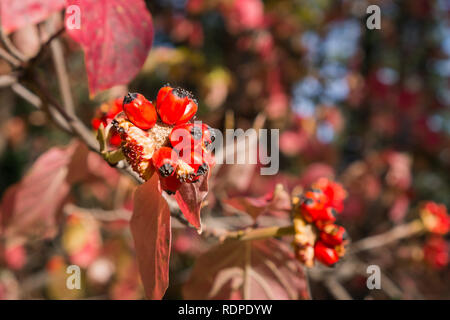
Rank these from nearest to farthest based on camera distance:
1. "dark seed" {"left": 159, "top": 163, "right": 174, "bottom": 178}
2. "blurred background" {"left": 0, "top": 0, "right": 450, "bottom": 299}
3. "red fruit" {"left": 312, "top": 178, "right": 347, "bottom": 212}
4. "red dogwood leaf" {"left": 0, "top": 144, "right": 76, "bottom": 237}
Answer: "dark seed" {"left": 159, "top": 163, "right": 174, "bottom": 178}
"red fruit" {"left": 312, "top": 178, "right": 347, "bottom": 212}
"red dogwood leaf" {"left": 0, "top": 144, "right": 76, "bottom": 237}
"blurred background" {"left": 0, "top": 0, "right": 450, "bottom": 299}

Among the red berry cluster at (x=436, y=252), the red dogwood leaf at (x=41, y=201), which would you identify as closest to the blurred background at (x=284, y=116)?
the red berry cluster at (x=436, y=252)

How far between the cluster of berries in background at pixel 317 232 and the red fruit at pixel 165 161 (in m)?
0.28

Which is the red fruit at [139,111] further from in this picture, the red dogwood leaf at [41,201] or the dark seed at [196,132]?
the red dogwood leaf at [41,201]

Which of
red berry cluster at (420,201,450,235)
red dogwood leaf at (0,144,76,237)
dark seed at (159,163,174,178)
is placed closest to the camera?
dark seed at (159,163,174,178)

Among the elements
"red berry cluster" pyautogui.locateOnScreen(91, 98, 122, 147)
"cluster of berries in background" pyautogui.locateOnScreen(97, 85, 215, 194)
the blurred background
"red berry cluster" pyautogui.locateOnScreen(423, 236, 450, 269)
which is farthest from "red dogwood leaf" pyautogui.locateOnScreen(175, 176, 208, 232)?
"red berry cluster" pyautogui.locateOnScreen(423, 236, 450, 269)

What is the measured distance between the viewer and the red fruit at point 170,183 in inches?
17.3

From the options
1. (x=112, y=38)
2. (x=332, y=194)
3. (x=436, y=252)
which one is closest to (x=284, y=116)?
(x=436, y=252)

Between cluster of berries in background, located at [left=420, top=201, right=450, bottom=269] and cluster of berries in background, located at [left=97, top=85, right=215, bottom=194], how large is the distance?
93cm

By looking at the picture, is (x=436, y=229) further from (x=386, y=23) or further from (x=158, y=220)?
(x=386, y=23)

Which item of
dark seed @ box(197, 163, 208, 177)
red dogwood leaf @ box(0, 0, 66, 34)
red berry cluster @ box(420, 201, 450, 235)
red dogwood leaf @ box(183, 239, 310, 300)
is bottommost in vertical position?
red dogwood leaf @ box(183, 239, 310, 300)

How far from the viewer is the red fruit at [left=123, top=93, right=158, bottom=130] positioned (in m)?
0.44

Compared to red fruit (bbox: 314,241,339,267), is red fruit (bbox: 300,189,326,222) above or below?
above

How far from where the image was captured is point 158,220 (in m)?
0.46

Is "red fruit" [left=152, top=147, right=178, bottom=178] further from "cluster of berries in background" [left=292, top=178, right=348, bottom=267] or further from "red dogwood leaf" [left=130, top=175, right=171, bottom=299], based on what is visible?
"cluster of berries in background" [left=292, top=178, right=348, bottom=267]
